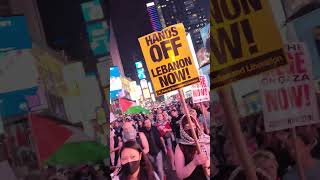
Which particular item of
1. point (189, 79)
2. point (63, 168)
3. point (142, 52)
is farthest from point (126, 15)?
point (63, 168)

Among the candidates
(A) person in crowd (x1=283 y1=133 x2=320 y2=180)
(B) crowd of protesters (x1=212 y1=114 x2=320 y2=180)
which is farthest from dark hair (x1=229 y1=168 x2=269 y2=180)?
(A) person in crowd (x1=283 y1=133 x2=320 y2=180)

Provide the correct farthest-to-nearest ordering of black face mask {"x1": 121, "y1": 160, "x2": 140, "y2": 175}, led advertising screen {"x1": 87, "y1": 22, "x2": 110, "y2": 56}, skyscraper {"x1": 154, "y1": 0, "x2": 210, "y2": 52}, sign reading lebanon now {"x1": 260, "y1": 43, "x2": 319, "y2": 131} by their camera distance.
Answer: led advertising screen {"x1": 87, "y1": 22, "x2": 110, "y2": 56}
black face mask {"x1": 121, "y1": 160, "x2": 140, "y2": 175}
skyscraper {"x1": 154, "y1": 0, "x2": 210, "y2": 52}
sign reading lebanon now {"x1": 260, "y1": 43, "x2": 319, "y2": 131}

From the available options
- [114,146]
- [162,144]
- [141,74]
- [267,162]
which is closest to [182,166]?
[162,144]

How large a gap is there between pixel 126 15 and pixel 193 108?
937mm

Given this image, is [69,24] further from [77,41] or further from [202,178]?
[202,178]

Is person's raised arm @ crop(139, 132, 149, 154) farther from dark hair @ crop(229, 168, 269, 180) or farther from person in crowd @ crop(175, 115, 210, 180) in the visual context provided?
dark hair @ crop(229, 168, 269, 180)

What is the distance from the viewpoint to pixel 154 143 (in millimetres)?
4641

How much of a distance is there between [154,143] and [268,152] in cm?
93

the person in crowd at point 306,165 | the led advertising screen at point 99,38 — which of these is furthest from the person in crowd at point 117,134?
the person in crowd at point 306,165

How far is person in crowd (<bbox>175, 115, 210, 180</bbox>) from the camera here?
15.0ft

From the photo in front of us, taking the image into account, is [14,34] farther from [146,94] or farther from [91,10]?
Answer: [146,94]

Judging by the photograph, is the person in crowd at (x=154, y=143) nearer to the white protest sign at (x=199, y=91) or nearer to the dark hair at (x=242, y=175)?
the white protest sign at (x=199, y=91)

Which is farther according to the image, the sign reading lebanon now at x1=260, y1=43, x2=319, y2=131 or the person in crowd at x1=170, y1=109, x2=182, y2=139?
the person in crowd at x1=170, y1=109, x2=182, y2=139

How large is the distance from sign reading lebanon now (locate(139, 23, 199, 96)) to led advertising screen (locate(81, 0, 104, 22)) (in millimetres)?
606
